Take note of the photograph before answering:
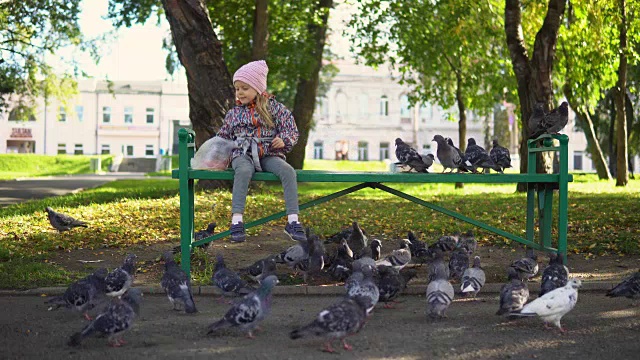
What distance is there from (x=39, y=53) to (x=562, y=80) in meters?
20.1

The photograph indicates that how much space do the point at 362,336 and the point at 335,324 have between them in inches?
23.6

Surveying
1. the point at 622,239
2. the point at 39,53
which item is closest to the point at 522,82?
the point at 622,239

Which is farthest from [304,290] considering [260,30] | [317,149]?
[317,149]

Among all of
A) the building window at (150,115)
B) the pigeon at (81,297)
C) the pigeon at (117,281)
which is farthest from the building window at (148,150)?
the pigeon at (81,297)

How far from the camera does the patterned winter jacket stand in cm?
Answer: 838

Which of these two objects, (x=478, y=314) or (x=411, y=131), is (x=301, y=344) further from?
(x=411, y=131)

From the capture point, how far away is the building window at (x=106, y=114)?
249 ft

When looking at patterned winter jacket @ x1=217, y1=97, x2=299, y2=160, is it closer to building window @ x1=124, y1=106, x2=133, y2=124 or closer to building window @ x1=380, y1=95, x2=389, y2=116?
building window @ x1=380, y1=95, x2=389, y2=116

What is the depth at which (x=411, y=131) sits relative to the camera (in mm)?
77250

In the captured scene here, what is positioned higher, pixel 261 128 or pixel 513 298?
pixel 261 128

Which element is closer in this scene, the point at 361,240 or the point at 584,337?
the point at 584,337

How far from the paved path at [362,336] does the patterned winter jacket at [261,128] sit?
173 centimetres

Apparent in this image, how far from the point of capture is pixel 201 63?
16.2 meters

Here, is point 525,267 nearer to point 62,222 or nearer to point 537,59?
point 62,222
